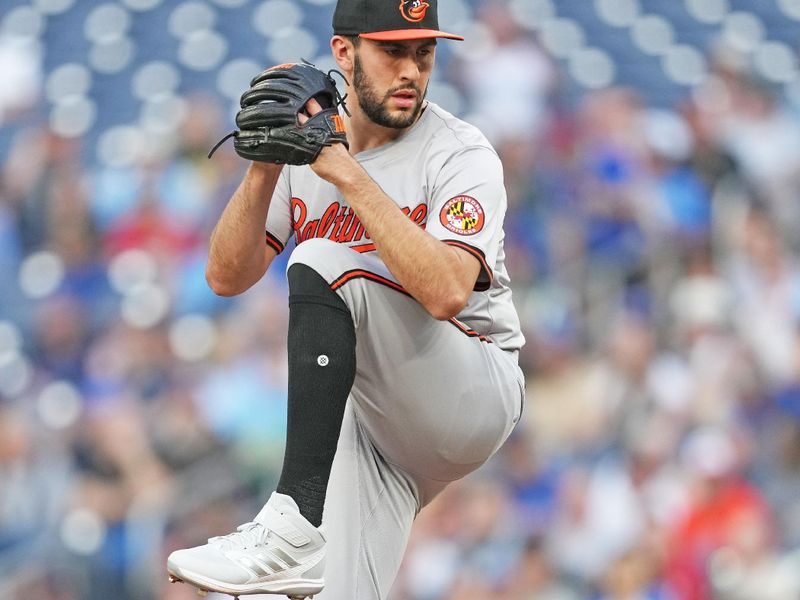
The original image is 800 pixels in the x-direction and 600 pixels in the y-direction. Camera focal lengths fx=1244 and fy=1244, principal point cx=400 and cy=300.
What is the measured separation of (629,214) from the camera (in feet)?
18.3

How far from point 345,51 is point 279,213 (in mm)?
415

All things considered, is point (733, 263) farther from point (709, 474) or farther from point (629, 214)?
point (709, 474)

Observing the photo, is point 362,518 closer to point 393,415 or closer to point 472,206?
point 393,415

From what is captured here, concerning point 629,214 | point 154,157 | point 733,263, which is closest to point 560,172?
point 629,214

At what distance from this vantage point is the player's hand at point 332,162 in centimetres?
241

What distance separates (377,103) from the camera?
263cm

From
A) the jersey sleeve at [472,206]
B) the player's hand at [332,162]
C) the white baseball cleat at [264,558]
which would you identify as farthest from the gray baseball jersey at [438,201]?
the white baseball cleat at [264,558]

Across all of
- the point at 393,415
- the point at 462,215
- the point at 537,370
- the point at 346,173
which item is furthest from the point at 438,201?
the point at 537,370

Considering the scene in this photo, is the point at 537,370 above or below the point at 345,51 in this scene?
below

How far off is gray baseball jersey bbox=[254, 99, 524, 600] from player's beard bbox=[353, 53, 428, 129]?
8 centimetres

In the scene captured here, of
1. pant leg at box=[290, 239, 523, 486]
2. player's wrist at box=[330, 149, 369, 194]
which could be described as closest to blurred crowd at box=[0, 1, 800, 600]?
pant leg at box=[290, 239, 523, 486]

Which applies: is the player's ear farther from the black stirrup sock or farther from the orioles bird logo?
the black stirrup sock

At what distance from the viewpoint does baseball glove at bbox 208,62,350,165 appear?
2.39 metres

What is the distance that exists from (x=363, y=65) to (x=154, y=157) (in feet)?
12.0
